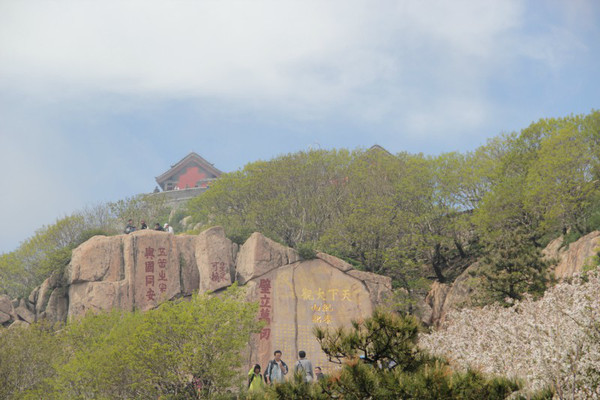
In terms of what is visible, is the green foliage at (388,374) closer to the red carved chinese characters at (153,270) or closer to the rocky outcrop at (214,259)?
the rocky outcrop at (214,259)

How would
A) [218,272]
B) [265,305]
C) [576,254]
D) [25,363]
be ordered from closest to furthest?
[25,363]
[265,305]
[576,254]
[218,272]

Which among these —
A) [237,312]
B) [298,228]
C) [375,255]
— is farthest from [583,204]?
[237,312]

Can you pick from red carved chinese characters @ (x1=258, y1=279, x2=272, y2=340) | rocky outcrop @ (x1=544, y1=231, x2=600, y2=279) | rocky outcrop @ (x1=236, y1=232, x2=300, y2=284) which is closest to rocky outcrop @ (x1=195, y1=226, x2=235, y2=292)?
rocky outcrop @ (x1=236, y1=232, x2=300, y2=284)

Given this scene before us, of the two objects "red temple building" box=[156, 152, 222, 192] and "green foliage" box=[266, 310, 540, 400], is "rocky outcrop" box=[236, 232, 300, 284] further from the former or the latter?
"red temple building" box=[156, 152, 222, 192]

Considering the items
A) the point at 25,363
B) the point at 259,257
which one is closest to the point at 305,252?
the point at 259,257

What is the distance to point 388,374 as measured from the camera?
970 centimetres

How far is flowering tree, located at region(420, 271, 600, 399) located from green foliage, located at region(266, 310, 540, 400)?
3.72 feet

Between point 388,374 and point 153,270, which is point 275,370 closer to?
point 388,374

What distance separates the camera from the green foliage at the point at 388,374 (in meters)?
9.23

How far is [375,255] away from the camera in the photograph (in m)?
27.1

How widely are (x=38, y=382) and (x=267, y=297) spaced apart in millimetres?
8383

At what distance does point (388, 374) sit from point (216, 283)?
14201 mm

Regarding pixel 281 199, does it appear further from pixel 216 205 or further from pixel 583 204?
pixel 583 204

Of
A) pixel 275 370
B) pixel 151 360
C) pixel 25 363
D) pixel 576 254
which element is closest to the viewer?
pixel 275 370
